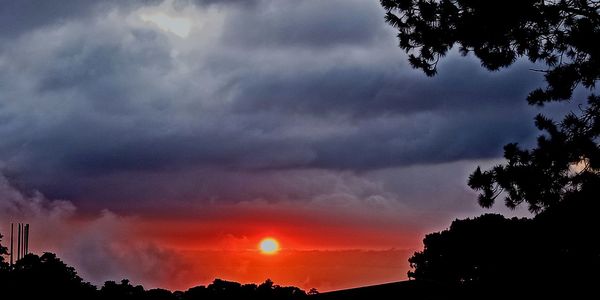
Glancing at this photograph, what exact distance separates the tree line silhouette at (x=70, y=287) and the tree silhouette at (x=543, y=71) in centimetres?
1770

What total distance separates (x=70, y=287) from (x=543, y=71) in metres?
27.2

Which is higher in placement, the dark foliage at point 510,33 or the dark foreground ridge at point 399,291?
the dark foliage at point 510,33

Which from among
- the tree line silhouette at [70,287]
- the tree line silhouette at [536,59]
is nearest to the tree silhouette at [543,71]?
the tree line silhouette at [536,59]

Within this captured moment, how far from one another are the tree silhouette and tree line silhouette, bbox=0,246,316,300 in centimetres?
1770

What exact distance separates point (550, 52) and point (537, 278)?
18174 millimetres

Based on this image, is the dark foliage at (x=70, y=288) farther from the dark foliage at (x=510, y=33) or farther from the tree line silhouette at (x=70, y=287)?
the dark foliage at (x=510, y=33)

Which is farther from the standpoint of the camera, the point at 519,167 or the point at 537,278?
the point at 537,278

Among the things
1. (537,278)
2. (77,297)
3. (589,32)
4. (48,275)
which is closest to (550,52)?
(589,32)

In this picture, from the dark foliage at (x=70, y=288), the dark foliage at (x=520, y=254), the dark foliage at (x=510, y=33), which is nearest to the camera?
the dark foliage at (x=510, y=33)

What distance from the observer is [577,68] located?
48.8ft

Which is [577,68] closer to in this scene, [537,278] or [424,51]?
[424,51]

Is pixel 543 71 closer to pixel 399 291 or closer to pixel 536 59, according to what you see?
pixel 536 59

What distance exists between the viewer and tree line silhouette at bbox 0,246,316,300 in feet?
103

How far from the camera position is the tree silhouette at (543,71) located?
1445 centimetres
